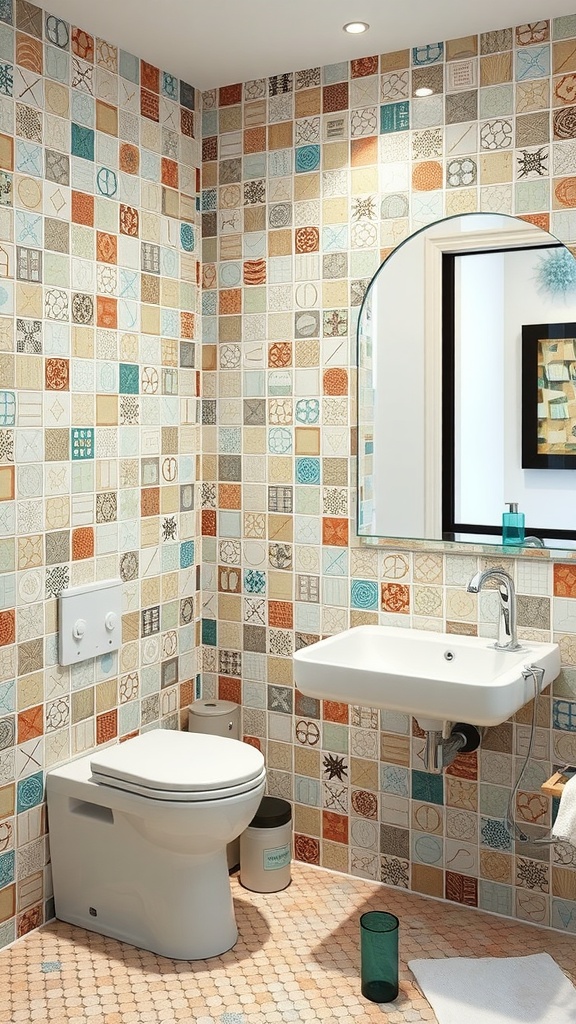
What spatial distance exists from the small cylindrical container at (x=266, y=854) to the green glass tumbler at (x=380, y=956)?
2.00ft

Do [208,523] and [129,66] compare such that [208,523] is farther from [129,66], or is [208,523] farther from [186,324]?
[129,66]

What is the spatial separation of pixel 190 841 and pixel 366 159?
6.55 feet

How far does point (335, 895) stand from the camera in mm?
2893

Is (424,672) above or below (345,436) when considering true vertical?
below

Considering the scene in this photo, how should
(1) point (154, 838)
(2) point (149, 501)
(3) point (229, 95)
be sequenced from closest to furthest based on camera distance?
(1) point (154, 838), (2) point (149, 501), (3) point (229, 95)

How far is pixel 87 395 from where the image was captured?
9.08 ft

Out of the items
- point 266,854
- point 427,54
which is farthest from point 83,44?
point 266,854

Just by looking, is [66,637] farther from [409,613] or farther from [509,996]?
[509,996]

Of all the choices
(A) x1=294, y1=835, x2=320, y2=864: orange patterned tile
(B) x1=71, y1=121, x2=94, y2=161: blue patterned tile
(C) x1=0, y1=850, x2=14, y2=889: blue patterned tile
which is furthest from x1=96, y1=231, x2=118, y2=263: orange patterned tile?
(A) x1=294, y1=835, x2=320, y2=864: orange patterned tile

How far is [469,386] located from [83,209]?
1.21 meters

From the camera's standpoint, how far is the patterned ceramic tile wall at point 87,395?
254cm

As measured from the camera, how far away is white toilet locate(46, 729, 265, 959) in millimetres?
2445

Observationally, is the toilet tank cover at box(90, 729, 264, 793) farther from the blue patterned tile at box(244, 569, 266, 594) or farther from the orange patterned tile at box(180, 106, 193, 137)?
the orange patterned tile at box(180, 106, 193, 137)

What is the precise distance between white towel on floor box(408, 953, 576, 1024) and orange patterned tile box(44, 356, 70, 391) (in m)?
1.80
